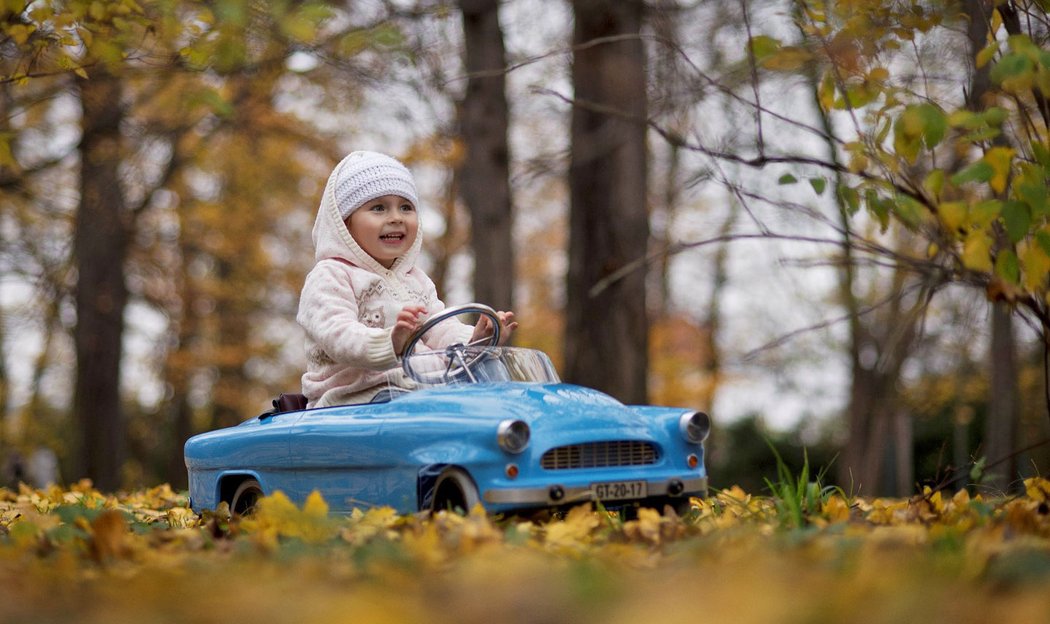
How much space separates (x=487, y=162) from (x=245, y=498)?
17.8ft

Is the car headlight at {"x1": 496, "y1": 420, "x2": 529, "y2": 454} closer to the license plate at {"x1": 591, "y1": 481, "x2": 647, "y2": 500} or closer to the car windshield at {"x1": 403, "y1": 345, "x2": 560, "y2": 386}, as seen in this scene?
the license plate at {"x1": 591, "y1": 481, "x2": 647, "y2": 500}

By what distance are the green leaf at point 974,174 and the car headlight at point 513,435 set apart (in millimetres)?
1708

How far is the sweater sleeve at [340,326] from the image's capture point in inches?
199

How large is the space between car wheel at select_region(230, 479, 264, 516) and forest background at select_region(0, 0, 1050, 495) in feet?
6.23

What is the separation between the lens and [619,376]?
948 centimetres

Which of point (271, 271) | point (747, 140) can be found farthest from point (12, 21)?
point (271, 271)

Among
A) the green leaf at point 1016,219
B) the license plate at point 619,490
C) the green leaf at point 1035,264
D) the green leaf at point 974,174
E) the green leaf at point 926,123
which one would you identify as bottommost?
the license plate at point 619,490

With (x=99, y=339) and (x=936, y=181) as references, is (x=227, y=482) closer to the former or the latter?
(x=936, y=181)

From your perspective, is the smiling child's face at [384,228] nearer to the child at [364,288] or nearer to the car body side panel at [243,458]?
the child at [364,288]

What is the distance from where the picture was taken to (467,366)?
16.9ft

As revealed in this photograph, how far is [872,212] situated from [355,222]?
249 cm

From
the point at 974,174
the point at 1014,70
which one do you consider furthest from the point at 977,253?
the point at 1014,70

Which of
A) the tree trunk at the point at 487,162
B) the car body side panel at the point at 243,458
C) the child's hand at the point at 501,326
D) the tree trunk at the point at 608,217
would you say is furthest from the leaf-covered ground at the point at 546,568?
the tree trunk at the point at 487,162

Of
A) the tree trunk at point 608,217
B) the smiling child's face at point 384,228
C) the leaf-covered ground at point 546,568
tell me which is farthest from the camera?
the tree trunk at point 608,217
